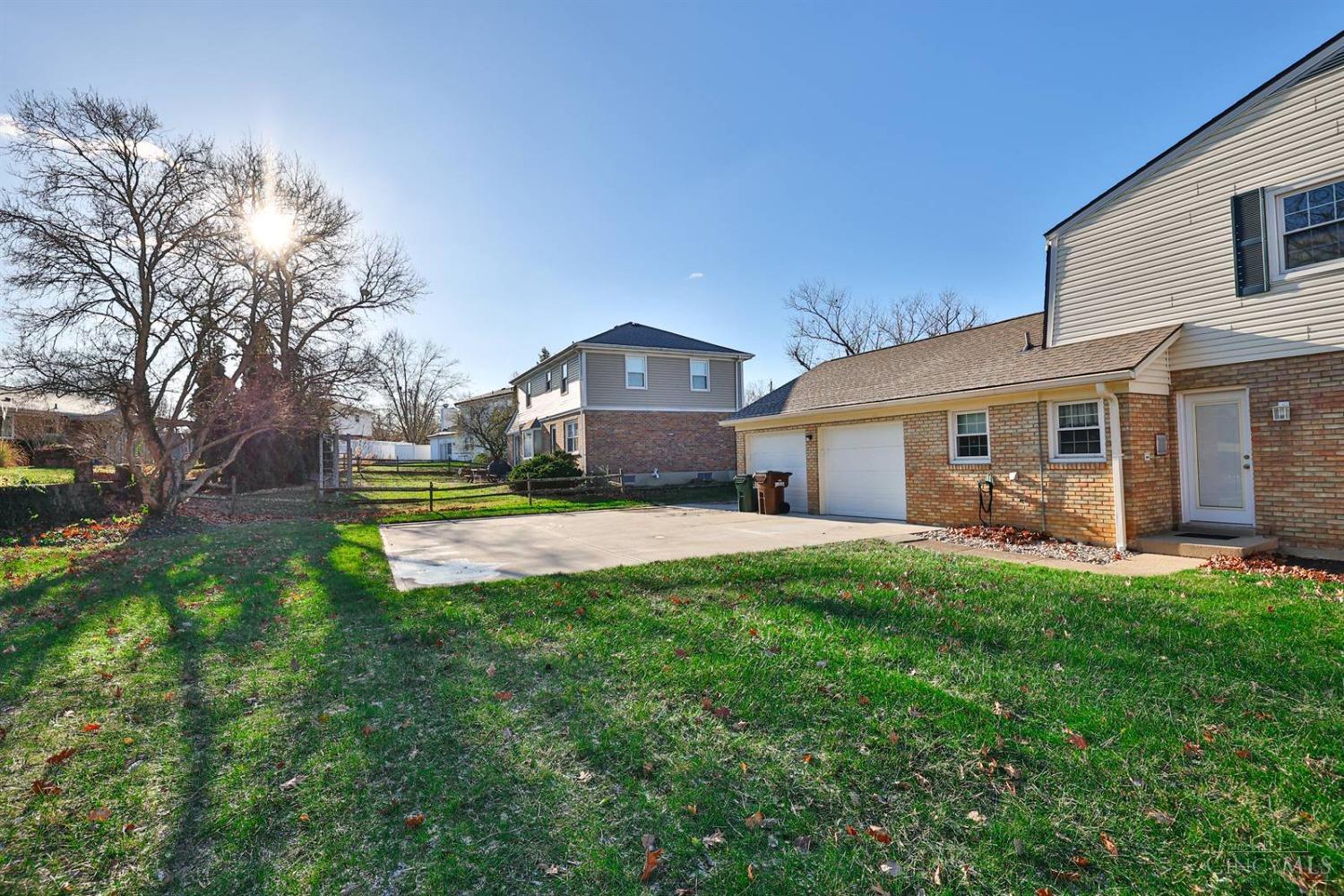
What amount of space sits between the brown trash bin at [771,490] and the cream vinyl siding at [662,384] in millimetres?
9115

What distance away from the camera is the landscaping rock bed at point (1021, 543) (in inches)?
352

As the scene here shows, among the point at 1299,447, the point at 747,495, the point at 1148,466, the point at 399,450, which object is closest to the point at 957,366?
the point at 1148,466

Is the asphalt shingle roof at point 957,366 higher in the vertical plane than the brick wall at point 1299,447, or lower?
higher

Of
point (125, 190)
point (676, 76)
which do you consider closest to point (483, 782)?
point (676, 76)

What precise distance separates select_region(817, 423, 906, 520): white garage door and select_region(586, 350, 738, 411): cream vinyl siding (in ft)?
32.3

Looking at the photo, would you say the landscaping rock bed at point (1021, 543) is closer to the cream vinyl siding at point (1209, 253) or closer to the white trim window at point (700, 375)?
the cream vinyl siding at point (1209, 253)

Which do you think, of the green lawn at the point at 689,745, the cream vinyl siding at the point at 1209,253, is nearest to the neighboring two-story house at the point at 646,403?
the cream vinyl siding at the point at 1209,253

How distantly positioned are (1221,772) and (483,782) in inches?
151

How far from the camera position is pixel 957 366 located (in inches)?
506

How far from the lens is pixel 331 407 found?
18562 millimetres

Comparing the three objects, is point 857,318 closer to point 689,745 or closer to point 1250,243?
point 1250,243

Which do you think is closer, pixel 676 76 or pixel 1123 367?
pixel 1123 367

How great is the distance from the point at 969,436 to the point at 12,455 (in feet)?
103

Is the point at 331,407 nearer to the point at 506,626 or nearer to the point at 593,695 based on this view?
the point at 506,626
